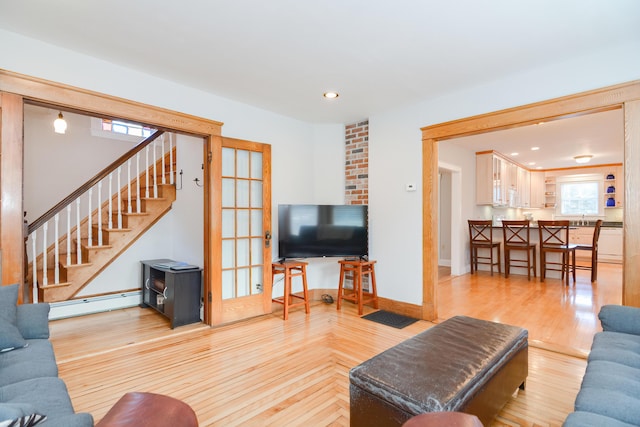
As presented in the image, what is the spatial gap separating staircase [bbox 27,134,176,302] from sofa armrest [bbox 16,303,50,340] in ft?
5.35

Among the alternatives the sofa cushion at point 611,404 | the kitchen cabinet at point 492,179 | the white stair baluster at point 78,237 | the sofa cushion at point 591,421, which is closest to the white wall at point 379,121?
the white stair baluster at point 78,237

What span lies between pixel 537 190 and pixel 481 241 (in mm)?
4182

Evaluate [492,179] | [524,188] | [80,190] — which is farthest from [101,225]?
[524,188]

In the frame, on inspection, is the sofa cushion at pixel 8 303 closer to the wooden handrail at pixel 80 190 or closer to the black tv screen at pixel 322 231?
the wooden handrail at pixel 80 190

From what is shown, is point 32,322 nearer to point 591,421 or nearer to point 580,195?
point 591,421

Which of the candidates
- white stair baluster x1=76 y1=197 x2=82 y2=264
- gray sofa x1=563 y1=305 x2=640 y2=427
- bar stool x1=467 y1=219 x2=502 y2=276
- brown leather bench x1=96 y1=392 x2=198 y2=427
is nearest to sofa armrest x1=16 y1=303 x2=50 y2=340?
brown leather bench x1=96 y1=392 x2=198 y2=427

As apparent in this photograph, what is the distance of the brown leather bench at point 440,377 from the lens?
145 centimetres

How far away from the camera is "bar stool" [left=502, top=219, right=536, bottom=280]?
5602mm

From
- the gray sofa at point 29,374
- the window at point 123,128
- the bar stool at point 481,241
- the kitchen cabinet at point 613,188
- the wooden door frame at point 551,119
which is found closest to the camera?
the gray sofa at point 29,374

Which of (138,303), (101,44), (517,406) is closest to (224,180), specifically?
(101,44)

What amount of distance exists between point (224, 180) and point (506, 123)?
2941 mm

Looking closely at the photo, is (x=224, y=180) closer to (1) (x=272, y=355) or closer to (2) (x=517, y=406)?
(1) (x=272, y=355)

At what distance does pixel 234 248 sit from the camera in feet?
12.1

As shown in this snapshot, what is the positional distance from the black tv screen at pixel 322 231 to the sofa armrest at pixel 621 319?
229 cm
